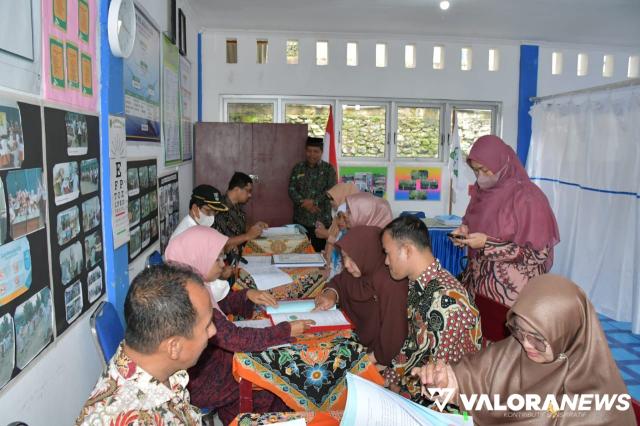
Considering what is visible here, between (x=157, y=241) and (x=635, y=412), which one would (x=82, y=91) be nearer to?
(x=157, y=241)

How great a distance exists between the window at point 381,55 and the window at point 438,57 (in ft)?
2.23

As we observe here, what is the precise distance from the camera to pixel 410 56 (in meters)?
6.59

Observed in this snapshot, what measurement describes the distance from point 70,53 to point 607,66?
7.42 m

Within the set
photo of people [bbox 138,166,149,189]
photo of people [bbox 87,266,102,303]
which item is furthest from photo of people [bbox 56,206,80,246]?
photo of people [bbox 138,166,149,189]

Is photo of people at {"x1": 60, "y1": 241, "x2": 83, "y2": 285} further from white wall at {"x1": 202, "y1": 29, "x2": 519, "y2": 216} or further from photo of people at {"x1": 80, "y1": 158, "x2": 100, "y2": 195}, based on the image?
white wall at {"x1": 202, "y1": 29, "x2": 519, "y2": 216}

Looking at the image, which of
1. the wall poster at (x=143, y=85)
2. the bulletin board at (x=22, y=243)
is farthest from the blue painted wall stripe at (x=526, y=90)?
the bulletin board at (x=22, y=243)

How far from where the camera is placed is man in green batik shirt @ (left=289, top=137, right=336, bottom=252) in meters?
5.43

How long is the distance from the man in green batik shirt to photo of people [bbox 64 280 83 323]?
360 centimetres

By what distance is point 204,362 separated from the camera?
224 centimetres

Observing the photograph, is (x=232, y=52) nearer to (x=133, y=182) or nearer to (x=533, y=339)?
(x=133, y=182)

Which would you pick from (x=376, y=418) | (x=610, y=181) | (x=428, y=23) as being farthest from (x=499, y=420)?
(x=428, y=23)

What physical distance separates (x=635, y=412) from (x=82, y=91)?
2.19 m

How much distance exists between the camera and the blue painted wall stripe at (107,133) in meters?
2.21

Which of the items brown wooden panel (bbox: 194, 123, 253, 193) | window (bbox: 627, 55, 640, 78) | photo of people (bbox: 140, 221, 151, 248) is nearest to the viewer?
photo of people (bbox: 140, 221, 151, 248)
